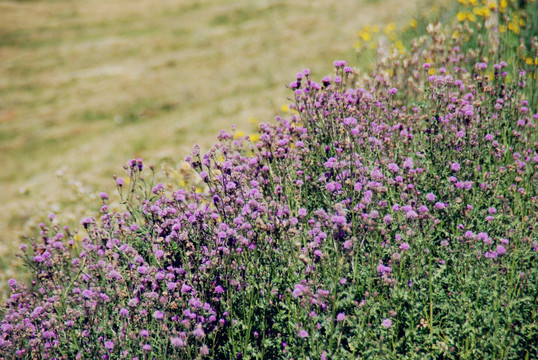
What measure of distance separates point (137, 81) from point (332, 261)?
1252cm

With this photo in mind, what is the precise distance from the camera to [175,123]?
10.3 meters

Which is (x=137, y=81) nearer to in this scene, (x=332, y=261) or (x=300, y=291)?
(x=332, y=261)

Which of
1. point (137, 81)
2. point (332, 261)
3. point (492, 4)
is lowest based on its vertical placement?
point (332, 261)

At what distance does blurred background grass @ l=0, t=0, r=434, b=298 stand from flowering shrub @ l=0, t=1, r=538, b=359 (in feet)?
9.77

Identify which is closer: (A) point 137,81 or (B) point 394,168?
(B) point 394,168

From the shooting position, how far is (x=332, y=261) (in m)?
2.79

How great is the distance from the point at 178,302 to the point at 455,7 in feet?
22.6

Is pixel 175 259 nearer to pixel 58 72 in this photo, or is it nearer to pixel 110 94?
pixel 110 94

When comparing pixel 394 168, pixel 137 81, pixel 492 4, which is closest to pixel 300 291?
pixel 394 168

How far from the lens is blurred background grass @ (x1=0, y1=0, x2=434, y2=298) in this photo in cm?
870

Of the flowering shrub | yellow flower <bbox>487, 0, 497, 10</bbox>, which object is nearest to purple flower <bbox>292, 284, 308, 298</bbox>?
the flowering shrub

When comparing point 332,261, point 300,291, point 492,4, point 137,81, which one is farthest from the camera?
point 137,81

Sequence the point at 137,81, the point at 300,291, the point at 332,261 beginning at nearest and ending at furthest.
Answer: the point at 300,291, the point at 332,261, the point at 137,81

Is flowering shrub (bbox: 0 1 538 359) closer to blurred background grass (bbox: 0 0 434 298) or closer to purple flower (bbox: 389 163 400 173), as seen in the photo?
purple flower (bbox: 389 163 400 173)
